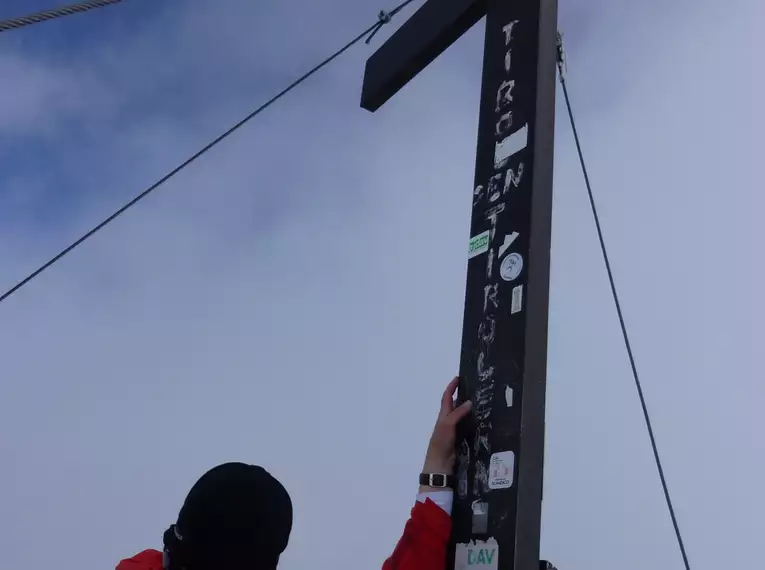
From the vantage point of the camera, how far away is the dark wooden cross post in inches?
60.7

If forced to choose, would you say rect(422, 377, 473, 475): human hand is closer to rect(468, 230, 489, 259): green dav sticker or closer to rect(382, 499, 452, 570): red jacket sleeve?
rect(382, 499, 452, 570): red jacket sleeve

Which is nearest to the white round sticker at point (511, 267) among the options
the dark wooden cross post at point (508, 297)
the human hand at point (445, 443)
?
the dark wooden cross post at point (508, 297)

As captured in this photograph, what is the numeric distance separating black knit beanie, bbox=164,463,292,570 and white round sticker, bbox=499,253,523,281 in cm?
66

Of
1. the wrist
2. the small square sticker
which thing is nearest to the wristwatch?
the wrist

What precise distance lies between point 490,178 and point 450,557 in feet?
2.79

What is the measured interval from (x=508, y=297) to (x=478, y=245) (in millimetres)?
205

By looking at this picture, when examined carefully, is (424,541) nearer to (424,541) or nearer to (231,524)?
(424,541)

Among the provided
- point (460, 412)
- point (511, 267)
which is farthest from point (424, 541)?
point (511, 267)

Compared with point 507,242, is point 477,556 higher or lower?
lower

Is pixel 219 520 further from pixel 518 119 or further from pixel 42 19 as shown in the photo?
pixel 42 19

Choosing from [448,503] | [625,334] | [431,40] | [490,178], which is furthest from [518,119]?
[448,503]

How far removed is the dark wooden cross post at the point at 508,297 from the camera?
1543mm

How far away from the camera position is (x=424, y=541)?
1629 millimetres

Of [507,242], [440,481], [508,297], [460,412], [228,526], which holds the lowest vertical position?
[228,526]
